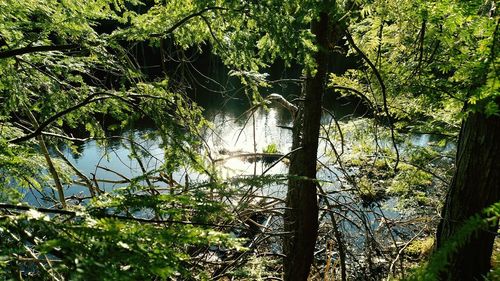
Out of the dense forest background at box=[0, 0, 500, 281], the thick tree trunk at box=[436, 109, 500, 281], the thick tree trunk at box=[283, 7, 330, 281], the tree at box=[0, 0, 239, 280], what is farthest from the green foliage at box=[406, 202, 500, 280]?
the thick tree trunk at box=[283, 7, 330, 281]

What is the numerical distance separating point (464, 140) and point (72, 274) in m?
3.42

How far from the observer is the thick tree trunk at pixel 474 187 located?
328 cm

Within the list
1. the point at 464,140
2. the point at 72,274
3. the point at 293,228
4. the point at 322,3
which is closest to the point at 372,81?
the point at 464,140

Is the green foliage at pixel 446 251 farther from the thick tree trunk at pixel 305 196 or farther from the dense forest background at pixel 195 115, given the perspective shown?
the thick tree trunk at pixel 305 196

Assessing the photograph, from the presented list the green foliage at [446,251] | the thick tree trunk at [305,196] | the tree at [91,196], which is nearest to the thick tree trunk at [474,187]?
the thick tree trunk at [305,196]

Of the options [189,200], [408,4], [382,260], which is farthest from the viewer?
[382,260]

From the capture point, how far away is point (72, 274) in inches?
37.2

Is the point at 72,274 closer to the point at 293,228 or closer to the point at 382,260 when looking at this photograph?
the point at 293,228

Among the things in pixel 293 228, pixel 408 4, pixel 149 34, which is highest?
pixel 408 4

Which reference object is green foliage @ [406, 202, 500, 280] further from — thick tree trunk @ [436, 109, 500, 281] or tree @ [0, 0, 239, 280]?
thick tree trunk @ [436, 109, 500, 281]

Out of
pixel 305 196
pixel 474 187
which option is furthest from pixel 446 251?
pixel 305 196

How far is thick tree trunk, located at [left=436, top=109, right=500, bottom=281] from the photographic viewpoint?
3.28m

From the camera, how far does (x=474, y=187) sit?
135 inches

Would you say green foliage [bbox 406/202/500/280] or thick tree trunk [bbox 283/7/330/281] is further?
thick tree trunk [bbox 283/7/330/281]
